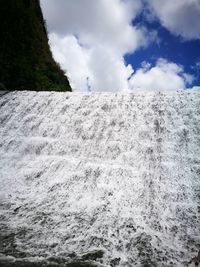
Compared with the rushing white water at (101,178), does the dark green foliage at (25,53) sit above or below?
above

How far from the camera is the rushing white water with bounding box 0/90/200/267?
20.1 feet

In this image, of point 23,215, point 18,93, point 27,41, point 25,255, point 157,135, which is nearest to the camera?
point 25,255

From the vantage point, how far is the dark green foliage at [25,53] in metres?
15.7

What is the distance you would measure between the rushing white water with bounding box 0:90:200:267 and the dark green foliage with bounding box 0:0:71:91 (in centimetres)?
436

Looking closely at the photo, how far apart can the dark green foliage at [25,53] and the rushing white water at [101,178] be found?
436 centimetres

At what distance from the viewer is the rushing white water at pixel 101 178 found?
6.13m

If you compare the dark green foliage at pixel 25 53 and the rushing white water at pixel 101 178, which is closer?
the rushing white water at pixel 101 178

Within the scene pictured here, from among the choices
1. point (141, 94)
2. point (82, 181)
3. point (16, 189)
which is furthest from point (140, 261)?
point (141, 94)

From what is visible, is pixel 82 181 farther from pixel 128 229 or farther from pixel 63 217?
pixel 128 229

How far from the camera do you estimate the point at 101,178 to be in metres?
8.05

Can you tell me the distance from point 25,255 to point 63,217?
147 cm

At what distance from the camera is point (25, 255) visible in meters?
5.69

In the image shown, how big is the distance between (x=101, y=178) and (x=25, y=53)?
12.1 meters

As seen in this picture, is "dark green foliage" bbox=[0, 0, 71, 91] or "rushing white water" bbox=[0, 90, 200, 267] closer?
"rushing white water" bbox=[0, 90, 200, 267]
